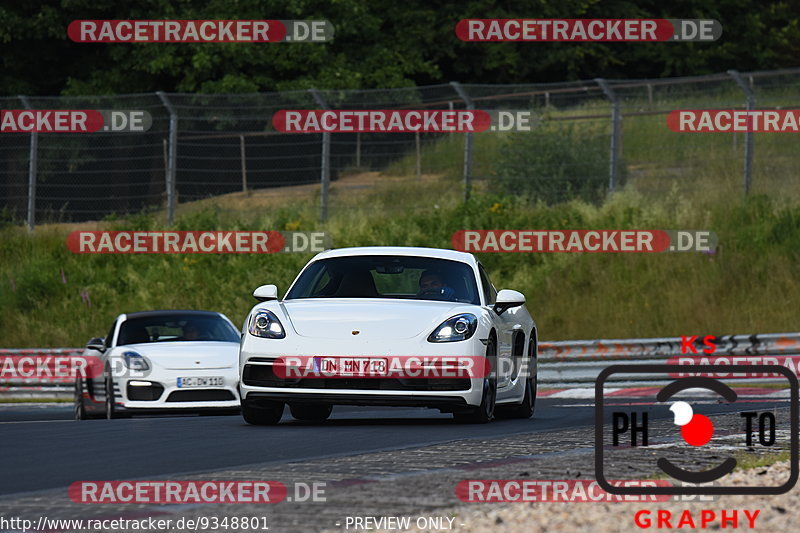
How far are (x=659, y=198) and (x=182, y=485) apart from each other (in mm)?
19549

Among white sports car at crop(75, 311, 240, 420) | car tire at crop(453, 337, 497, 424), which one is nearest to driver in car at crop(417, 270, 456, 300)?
car tire at crop(453, 337, 497, 424)

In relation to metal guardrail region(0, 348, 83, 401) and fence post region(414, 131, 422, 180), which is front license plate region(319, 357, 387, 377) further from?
fence post region(414, 131, 422, 180)

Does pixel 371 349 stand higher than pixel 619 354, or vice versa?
pixel 371 349

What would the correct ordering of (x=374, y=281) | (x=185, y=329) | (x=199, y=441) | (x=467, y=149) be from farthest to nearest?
(x=467, y=149) < (x=185, y=329) < (x=374, y=281) < (x=199, y=441)

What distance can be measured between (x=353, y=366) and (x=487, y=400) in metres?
1.21

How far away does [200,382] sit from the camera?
15156mm

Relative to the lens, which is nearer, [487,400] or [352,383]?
[352,383]

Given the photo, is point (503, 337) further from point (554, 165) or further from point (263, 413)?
point (554, 165)

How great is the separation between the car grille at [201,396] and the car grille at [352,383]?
3785 millimetres

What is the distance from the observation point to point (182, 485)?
7.66 metres

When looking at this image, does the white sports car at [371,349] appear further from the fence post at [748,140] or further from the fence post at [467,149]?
the fence post at [467,149]

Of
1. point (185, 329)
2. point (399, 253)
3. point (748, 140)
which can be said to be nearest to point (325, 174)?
point (748, 140)

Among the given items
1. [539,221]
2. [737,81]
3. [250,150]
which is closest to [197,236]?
[250,150]

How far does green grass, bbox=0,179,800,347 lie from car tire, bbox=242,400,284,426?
441 inches
